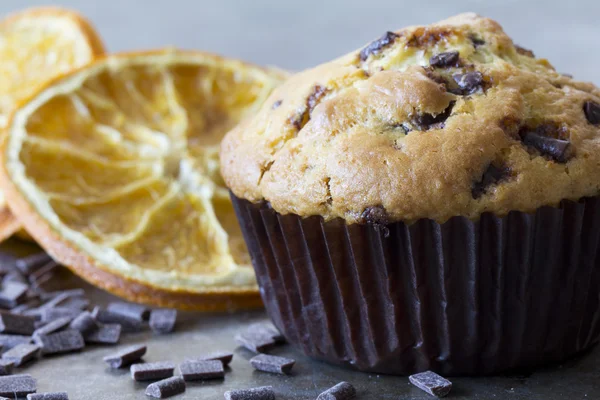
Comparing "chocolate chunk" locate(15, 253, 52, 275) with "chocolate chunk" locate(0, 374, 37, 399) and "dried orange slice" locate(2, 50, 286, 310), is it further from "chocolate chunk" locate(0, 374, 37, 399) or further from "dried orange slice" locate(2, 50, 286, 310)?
"chocolate chunk" locate(0, 374, 37, 399)

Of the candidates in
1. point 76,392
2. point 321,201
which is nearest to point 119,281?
point 76,392

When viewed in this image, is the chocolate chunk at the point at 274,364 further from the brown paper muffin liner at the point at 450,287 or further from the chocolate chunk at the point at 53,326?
the chocolate chunk at the point at 53,326

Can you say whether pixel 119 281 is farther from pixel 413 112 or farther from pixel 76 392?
pixel 413 112

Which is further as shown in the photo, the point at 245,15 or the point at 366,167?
the point at 245,15

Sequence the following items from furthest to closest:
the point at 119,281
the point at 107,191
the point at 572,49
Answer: the point at 572,49 < the point at 107,191 < the point at 119,281

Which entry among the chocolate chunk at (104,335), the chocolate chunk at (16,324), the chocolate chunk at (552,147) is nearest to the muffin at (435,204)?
the chocolate chunk at (552,147)

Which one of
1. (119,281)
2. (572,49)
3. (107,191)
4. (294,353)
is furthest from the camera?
(572,49)
